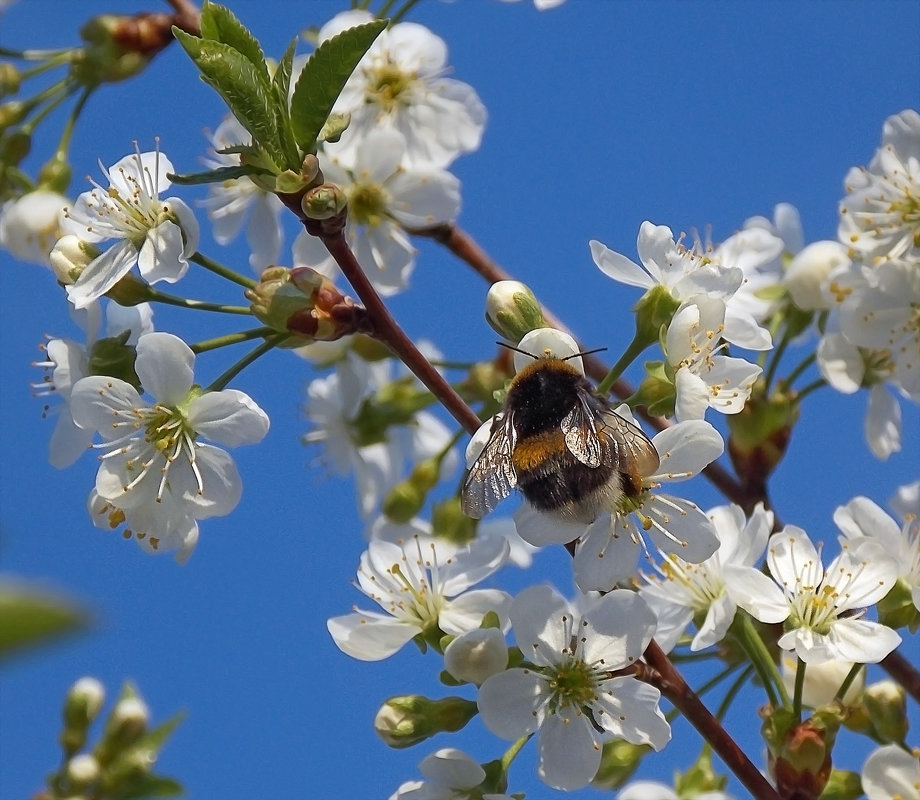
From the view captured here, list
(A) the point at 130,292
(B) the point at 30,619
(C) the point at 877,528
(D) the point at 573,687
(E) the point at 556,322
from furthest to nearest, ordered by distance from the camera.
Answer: (E) the point at 556,322 → (C) the point at 877,528 → (A) the point at 130,292 → (D) the point at 573,687 → (B) the point at 30,619

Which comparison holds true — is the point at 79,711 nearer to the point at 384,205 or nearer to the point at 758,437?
the point at 384,205

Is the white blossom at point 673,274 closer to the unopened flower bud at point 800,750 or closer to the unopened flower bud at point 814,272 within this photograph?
the unopened flower bud at point 800,750

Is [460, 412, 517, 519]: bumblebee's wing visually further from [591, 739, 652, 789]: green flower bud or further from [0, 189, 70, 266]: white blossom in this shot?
[0, 189, 70, 266]: white blossom

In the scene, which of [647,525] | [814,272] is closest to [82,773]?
[647,525]

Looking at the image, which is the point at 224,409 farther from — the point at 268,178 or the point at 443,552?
the point at 443,552

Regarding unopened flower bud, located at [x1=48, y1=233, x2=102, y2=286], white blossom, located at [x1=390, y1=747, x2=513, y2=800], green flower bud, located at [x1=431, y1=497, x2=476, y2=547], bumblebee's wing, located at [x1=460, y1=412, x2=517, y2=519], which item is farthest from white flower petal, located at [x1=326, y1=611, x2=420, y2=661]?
unopened flower bud, located at [x1=48, y1=233, x2=102, y2=286]

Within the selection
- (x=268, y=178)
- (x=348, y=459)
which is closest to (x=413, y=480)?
(x=348, y=459)
